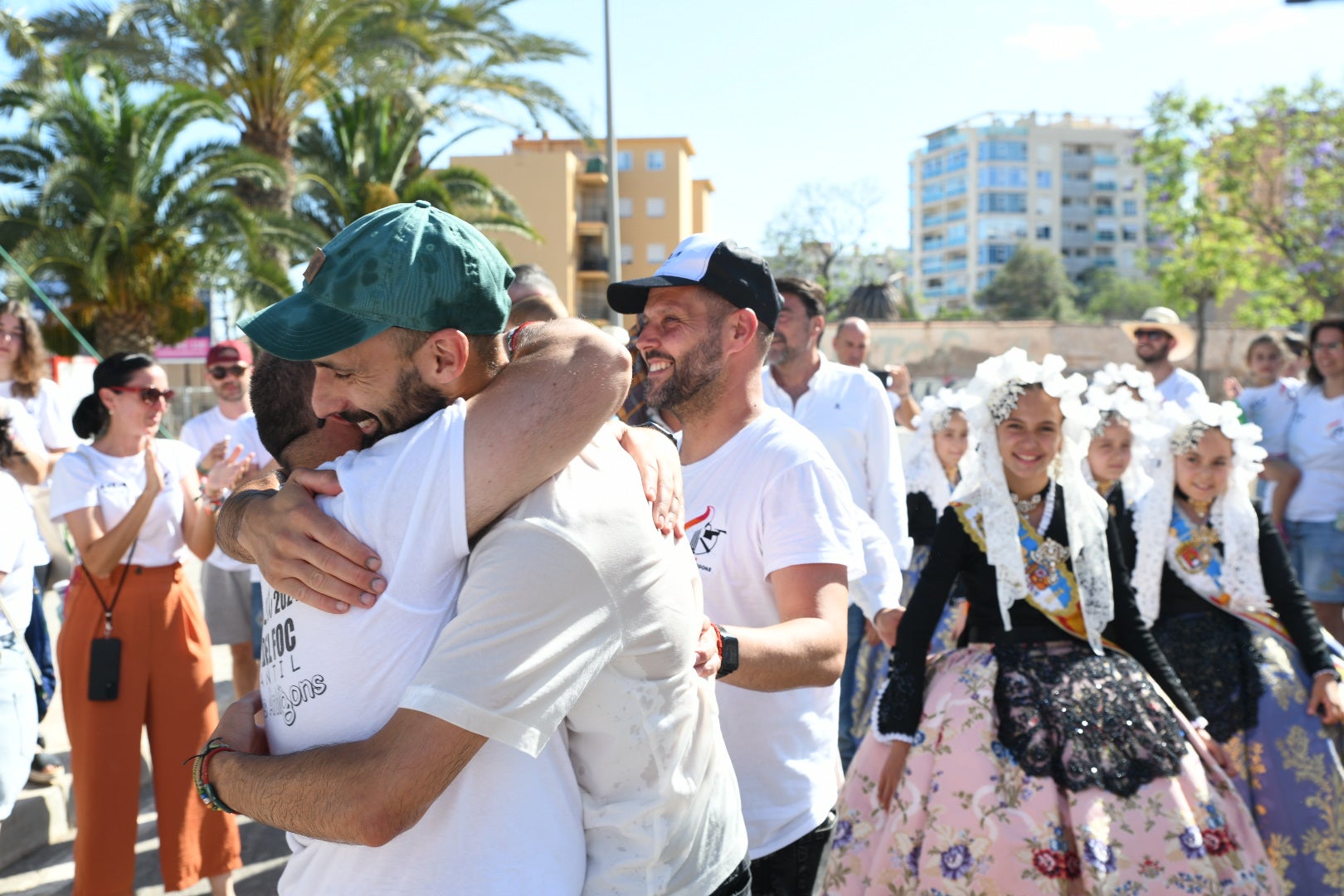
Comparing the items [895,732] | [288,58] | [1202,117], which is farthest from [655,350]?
[1202,117]

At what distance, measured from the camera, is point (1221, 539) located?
432 centimetres

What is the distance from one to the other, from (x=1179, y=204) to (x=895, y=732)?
86.1ft

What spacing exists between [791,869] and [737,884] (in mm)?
749

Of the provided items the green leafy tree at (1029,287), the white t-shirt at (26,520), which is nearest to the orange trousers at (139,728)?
the white t-shirt at (26,520)

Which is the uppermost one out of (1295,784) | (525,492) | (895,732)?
(525,492)

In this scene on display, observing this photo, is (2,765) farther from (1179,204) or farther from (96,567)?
(1179,204)

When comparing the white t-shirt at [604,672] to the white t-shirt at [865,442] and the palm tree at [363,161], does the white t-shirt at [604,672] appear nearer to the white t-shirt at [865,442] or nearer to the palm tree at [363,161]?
the white t-shirt at [865,442]

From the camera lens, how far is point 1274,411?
7.37 metres

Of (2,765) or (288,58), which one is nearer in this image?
(2,765)

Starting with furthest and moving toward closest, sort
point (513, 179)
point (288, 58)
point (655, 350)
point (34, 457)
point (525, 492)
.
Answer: point (513, 179) < point (288, 58) < point (34, 457) < point (655, 350) < point (525, 492)

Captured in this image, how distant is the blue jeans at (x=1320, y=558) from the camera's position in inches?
259

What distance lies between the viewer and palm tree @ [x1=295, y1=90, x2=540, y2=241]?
1888cm

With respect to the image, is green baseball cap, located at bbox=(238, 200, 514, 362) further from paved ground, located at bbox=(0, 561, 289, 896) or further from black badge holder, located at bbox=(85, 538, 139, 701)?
paved ground, located at bbox=(0, 561, 289, 896)

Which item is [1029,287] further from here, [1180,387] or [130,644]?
[130,644]
